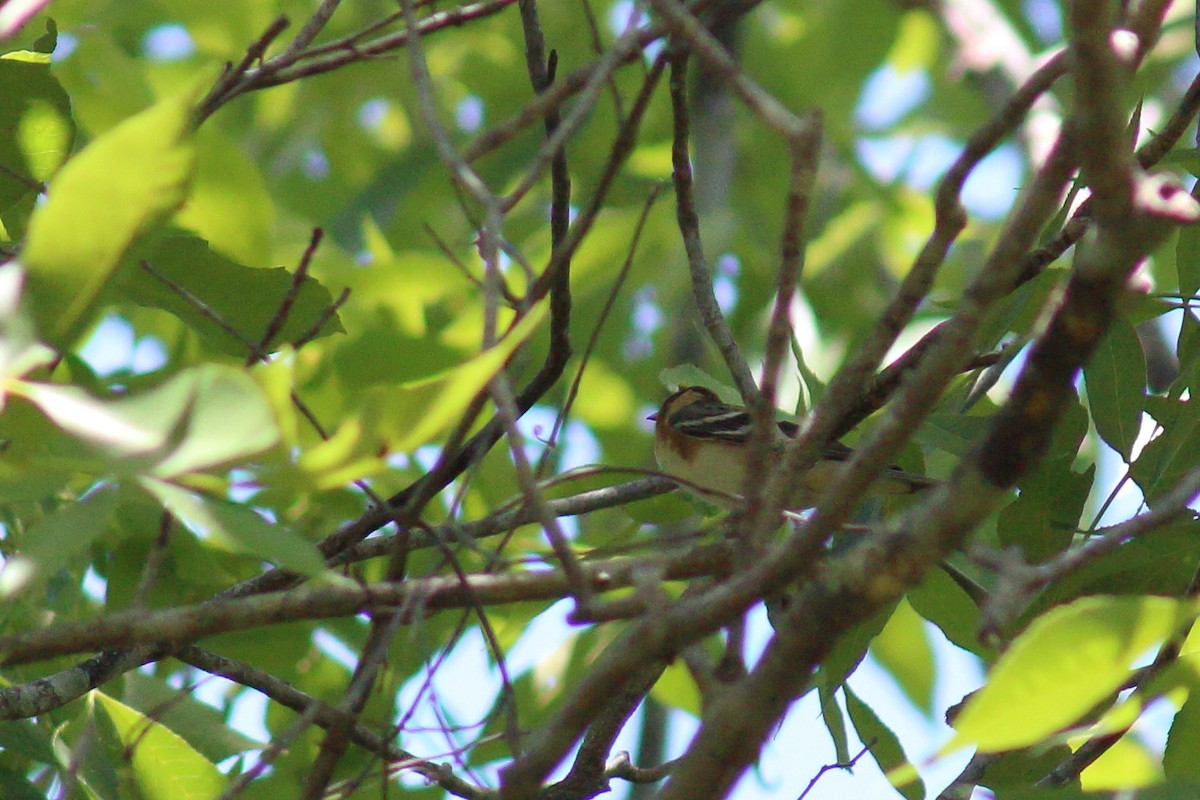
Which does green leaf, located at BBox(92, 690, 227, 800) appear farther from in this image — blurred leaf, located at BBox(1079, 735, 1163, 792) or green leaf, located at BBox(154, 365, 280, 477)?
blurred leaf, located at BBox(1079, 735, 1163, 792)

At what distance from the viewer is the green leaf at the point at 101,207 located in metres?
1.38

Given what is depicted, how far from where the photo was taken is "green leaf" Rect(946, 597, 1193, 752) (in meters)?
1.37

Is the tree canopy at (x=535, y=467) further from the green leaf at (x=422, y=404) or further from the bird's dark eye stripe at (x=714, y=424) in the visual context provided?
the bird's dark eye stripe at (x=714, y=424)

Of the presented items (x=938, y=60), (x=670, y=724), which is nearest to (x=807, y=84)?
(x=938, y=60)

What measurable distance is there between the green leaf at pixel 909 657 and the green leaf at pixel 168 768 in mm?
3470

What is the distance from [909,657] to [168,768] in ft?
12.1

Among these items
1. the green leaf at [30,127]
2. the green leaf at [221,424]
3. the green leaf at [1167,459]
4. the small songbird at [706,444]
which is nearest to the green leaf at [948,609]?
the green leaf at [1167,459]

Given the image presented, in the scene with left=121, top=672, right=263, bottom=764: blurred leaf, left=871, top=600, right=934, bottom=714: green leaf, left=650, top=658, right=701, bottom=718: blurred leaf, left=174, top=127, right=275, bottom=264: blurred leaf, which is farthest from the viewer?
left=871, top=600, right=934, bottom=714: green leaf

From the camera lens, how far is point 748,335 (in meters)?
7.54

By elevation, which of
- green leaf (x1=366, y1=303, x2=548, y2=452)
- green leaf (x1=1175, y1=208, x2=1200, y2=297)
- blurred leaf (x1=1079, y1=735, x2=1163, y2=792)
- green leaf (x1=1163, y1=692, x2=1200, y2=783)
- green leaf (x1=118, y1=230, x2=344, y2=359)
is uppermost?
green leaf (x1=118, y1=230, x2=344, y2=359)

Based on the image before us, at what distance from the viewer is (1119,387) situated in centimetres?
257

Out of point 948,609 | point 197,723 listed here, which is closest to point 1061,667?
point 948,609

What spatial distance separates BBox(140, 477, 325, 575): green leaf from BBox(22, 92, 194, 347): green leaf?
26cm

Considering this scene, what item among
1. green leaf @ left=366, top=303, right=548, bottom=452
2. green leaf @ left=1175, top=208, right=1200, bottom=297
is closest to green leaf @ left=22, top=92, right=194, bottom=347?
green leaf @ left=366, top=303, right=548, bottom=452
